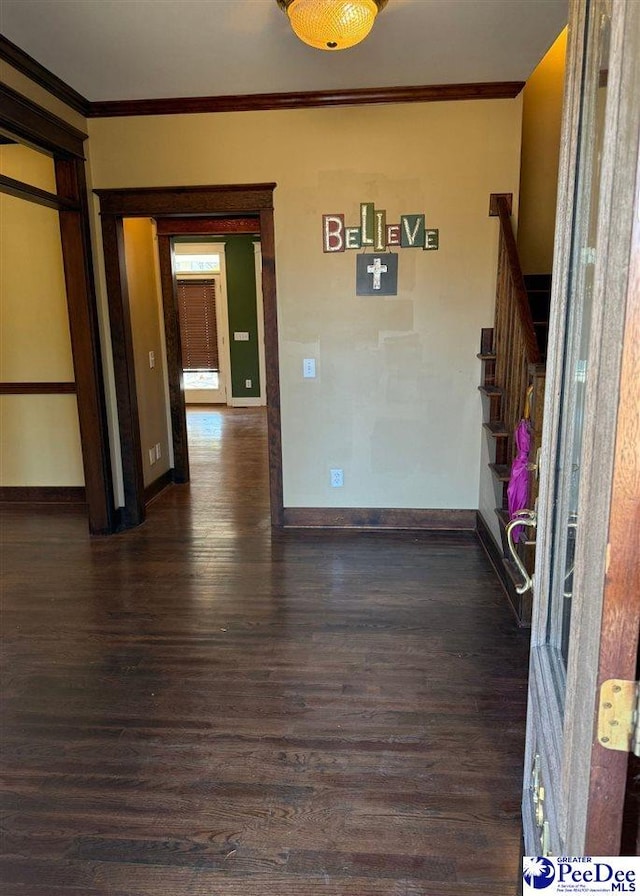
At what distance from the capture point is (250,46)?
9.41 ft

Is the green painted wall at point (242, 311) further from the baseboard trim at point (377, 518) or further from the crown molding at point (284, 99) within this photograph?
the baseboard trim at point (377, 518)

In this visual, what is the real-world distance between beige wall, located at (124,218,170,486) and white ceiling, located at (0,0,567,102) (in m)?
1.14

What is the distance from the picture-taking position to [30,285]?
4352 millimetres

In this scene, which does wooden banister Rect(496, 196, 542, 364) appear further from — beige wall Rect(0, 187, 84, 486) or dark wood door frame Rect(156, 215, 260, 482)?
beige wall Rect(0, 187, 84, 486)

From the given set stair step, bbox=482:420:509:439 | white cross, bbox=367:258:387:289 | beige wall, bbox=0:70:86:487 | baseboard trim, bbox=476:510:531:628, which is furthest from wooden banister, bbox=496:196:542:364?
beige wall, bbox=0:70:86:487

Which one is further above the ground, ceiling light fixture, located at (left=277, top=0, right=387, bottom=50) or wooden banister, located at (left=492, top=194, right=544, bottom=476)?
ceiling light fixture, located at (left=277, top=0, right=387, bottom=50)

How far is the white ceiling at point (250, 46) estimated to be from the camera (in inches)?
100

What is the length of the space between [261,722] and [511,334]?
2320 mm

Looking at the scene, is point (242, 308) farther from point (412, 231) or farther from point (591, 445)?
point (591, 445)

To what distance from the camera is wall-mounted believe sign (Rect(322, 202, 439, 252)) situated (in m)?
3.65

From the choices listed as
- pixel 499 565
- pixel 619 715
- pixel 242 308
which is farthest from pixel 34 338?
pixel 242 308

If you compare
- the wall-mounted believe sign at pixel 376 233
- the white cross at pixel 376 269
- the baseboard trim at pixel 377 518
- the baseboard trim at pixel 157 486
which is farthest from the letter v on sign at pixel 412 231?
the baseboard trim at pixel 157 486

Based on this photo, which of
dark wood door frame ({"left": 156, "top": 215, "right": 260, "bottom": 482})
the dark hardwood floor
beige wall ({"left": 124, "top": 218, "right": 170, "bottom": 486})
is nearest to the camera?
the dark hardwood floor

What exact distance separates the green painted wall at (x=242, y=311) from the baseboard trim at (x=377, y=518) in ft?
18.9
